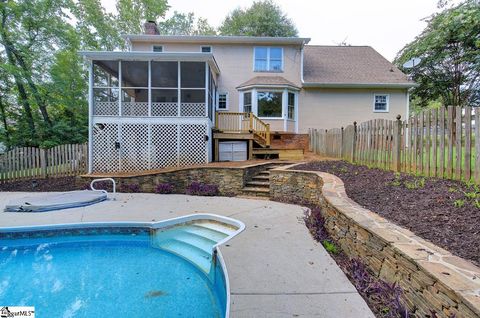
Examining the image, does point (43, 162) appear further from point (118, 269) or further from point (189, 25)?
point (189, 25)

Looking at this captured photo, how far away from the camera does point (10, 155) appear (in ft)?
32.2

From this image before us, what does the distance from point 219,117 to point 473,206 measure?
1101 cm

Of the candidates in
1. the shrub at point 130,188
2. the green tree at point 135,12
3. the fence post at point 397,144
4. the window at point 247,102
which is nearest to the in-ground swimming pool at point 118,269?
the fence post at point 397,144

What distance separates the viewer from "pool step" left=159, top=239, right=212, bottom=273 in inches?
165

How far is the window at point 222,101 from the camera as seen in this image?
1519 centimetres

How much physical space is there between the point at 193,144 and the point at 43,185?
5434mm

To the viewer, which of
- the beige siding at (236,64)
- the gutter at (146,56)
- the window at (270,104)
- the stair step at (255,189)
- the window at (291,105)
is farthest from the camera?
the beige siding at (236,64)

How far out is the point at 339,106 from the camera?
15.4 m

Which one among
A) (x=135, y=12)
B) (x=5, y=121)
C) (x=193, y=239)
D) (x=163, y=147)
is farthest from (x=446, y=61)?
(x=5, y=121)

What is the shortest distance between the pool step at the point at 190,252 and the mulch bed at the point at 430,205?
102 inches

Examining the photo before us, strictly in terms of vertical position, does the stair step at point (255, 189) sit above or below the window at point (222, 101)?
below

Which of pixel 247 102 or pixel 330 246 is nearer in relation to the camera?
pixel 330 246

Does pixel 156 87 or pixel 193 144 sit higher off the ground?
pixel 156 87

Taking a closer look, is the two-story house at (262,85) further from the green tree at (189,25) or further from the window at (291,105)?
the green tree at (189,25)
